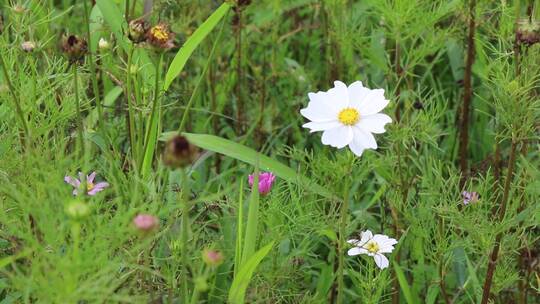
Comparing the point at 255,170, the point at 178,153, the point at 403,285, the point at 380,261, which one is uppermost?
the point at 178,153

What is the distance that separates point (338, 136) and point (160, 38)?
13.0 inches

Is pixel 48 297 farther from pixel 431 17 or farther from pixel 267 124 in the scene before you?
pixel 267 124

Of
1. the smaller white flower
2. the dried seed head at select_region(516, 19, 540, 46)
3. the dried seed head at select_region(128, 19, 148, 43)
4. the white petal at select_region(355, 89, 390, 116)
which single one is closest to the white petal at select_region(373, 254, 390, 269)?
the smaller white flower

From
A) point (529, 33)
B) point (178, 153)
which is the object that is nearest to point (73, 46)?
point (178, 153)

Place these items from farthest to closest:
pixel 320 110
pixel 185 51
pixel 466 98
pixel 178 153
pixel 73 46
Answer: pixel 466 98 → pixel 185 51 → pixel 320 110 → pixel 73 46 → pixel 178 153

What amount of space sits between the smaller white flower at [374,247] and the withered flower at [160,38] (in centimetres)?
49

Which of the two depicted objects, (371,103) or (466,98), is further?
(466,98)

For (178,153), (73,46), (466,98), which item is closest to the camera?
(178,153)

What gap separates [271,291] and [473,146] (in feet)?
3.37

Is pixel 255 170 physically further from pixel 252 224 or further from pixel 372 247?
pixel 372 247

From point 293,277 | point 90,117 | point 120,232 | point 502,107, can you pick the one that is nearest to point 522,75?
point 502,107

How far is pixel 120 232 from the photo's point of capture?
128 centimetres

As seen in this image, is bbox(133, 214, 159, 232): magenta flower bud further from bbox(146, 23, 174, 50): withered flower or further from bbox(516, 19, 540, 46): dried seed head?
bbox(516, 19, 540, 46): dried seed head

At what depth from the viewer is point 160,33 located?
1.49 meters
